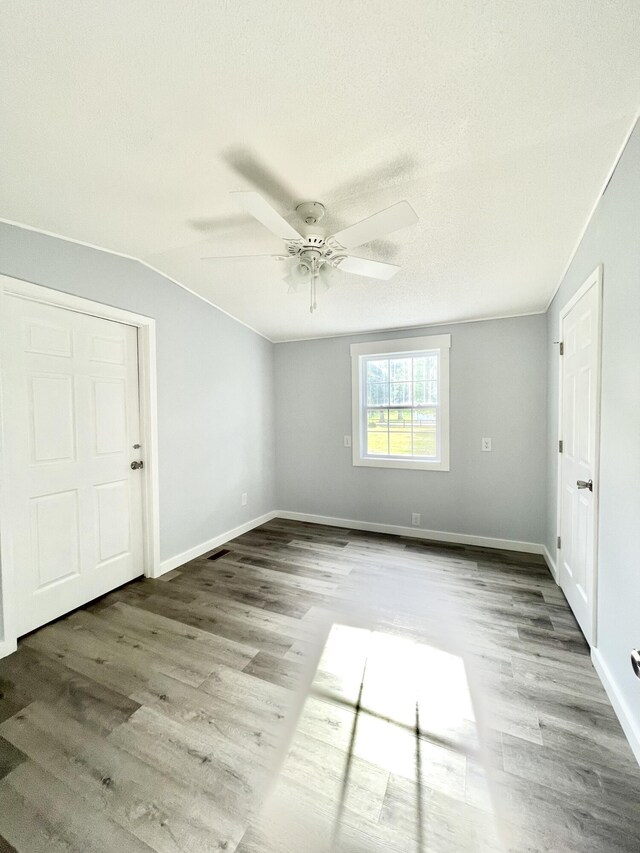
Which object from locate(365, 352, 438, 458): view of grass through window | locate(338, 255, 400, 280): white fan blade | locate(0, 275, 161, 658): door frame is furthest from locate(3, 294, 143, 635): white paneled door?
locate(365, 352, 438, 458): view of grass through window

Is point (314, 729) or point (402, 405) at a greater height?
point (402, 405)

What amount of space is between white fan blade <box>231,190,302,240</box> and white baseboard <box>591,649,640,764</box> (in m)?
2.56

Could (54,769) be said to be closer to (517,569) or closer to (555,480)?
(517,569)

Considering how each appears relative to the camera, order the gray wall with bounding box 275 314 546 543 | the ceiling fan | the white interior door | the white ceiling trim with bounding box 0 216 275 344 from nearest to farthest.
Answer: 1. the ceiling fan
2. the white interior door
3. the white ceiling trim with bounding box 0 216 275 344
4. the gray wall with bounding box 275 314 546 543

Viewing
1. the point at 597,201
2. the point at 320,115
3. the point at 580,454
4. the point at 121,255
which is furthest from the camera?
the point at 121,255

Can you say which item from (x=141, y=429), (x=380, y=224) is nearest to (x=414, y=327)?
(x=380, y=224)

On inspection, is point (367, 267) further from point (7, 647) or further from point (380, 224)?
point (7, 647)

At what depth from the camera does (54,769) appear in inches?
50.8

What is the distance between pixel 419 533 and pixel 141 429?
9.66 feet

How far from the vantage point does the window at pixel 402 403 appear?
3.53 meters

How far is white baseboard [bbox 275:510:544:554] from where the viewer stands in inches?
128

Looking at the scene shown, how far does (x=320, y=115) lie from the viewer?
132cm

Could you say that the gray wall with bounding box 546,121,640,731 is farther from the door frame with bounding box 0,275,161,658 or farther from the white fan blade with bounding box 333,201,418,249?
the door frame with bounding box 0,275,161,658

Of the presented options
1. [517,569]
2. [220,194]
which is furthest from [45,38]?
[517,569]
